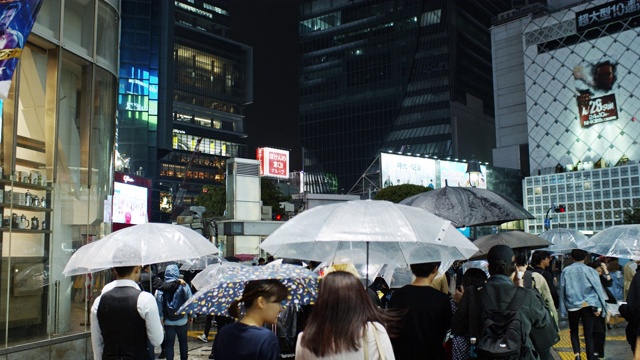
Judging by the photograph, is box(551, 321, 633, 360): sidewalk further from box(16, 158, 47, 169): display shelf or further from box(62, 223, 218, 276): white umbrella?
box(16, 158, 47, 169): display shelf

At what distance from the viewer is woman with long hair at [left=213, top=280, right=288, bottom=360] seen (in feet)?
11.6

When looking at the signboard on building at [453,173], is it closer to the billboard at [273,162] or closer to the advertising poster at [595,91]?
the advertising poster at [595,91]

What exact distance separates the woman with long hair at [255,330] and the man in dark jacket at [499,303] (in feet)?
6.53

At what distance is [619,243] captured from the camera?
372 inches

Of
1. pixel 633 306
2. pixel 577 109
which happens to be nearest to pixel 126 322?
pixel 633 306

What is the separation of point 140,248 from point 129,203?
4837 cm

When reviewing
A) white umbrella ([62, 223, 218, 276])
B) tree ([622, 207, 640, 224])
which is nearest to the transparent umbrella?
white umbrella ([62, 223, 218, 276])

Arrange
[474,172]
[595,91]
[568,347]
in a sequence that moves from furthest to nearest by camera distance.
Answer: [595,91], [474,172], [568,347]

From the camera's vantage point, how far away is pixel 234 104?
527ft

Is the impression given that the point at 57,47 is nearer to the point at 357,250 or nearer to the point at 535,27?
the point at 357,250

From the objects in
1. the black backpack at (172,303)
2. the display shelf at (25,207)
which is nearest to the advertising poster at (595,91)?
the black backpack at (172,303)

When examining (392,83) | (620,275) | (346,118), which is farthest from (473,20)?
(620,275)

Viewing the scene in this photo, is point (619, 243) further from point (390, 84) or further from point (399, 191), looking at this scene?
point (390, 84)

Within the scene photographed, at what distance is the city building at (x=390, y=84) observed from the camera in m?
119
